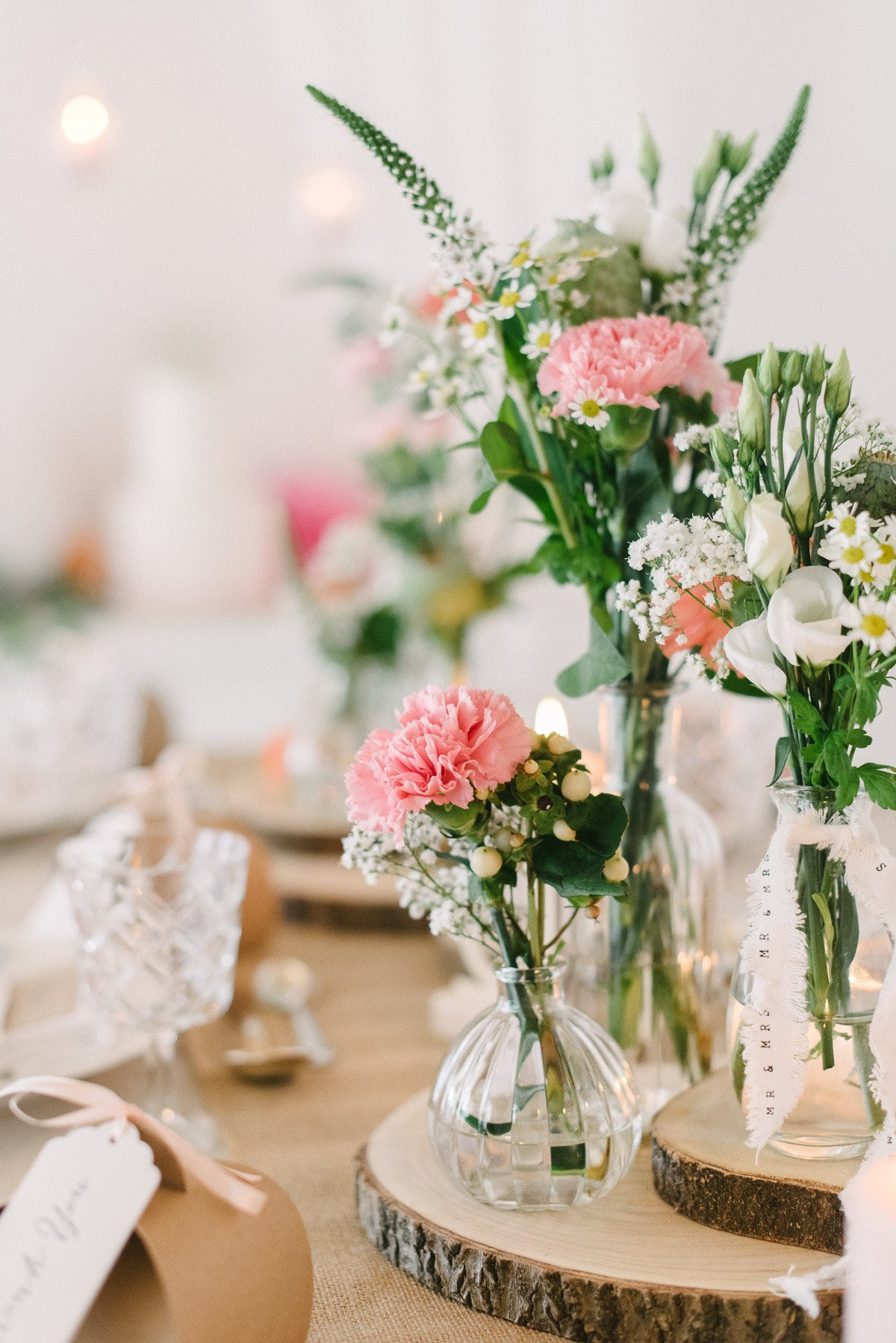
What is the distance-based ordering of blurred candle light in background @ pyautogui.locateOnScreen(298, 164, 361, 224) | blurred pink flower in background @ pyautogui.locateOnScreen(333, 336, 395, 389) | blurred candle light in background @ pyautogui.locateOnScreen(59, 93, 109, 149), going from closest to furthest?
blurred pink flower in background @ pyautogui.locateOnScreen(333, 336, 395, 389) < blurred candle light in background @ pyautogui.locateOnScreen(59, 93, 109, 149) < blurred candle light in background @ pyautogui.locateOnScreen(298, 164, 361, 224)

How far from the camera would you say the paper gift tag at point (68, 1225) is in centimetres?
55

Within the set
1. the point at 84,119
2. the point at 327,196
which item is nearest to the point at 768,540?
the point at 84,119

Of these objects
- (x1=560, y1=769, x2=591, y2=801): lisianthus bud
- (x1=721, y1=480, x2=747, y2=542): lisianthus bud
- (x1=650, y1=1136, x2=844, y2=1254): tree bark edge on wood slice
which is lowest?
(x1=650, y1=1136, x2=844, y2=1254): tree bark edge on wood slice

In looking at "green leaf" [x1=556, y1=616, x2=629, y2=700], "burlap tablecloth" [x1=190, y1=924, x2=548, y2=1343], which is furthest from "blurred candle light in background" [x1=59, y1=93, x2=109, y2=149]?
"green leaf" [x1=556, y1=616, x2=629, y2=700]

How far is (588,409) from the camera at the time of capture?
0.70m

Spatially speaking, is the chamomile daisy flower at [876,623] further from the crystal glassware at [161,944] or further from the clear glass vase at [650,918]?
the crystal glassware at [161,944]

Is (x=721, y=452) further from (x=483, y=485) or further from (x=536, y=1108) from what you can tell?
(x=536, y=1108)

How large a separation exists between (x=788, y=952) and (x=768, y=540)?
23 centimetres

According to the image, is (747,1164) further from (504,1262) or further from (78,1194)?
(78,1194)

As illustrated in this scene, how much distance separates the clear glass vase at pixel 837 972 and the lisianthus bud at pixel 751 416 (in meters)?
0.19

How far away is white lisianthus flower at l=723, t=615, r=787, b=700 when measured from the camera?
0.64 meters

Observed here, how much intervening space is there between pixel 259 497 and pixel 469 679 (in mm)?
1933

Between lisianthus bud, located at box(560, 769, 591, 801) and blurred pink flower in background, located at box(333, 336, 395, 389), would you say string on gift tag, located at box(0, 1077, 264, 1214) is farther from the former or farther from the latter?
blurred pink flower in background, located at box(333, 336, 395, 389)

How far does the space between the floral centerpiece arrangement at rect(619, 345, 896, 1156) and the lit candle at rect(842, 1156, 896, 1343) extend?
137mm
